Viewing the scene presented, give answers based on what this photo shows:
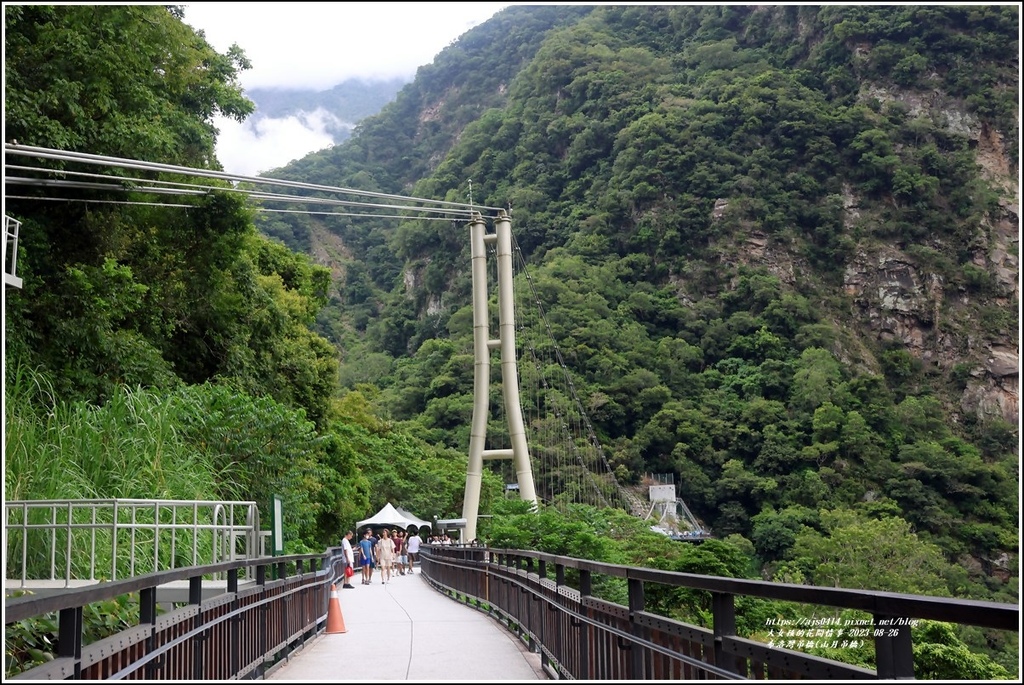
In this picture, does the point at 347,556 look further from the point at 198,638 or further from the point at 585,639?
the point at 198,638

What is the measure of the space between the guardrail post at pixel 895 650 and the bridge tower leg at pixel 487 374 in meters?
27.4

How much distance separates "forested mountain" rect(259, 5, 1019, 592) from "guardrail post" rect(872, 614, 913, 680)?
67253mm

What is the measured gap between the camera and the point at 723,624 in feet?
11.0

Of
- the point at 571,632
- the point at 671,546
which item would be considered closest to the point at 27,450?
the point at 571,632

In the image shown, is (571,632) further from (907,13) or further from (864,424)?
(907,13)

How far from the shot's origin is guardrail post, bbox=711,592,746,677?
327 centimetres

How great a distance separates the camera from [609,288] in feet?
316

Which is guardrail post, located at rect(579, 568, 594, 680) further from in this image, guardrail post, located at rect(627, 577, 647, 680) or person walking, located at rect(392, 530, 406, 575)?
person walking, located at rect(392, 530, 406, 575)

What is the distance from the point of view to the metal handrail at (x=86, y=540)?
27.8 ft

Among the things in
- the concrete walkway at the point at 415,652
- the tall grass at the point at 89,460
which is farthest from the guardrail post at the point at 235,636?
the tall grass at the point at 89,460

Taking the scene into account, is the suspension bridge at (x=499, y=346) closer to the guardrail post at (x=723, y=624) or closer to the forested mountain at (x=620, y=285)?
the forested mountain at (x=620, y=285)

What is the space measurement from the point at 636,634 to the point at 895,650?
7.06ft

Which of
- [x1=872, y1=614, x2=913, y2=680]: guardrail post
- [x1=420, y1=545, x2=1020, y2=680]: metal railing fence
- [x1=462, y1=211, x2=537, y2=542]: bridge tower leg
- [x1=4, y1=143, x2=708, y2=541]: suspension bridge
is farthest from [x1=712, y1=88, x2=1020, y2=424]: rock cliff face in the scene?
[x1=872, y1=614, x2=913, y2=680]: guardrail post

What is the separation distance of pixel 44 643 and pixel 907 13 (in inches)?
4970
